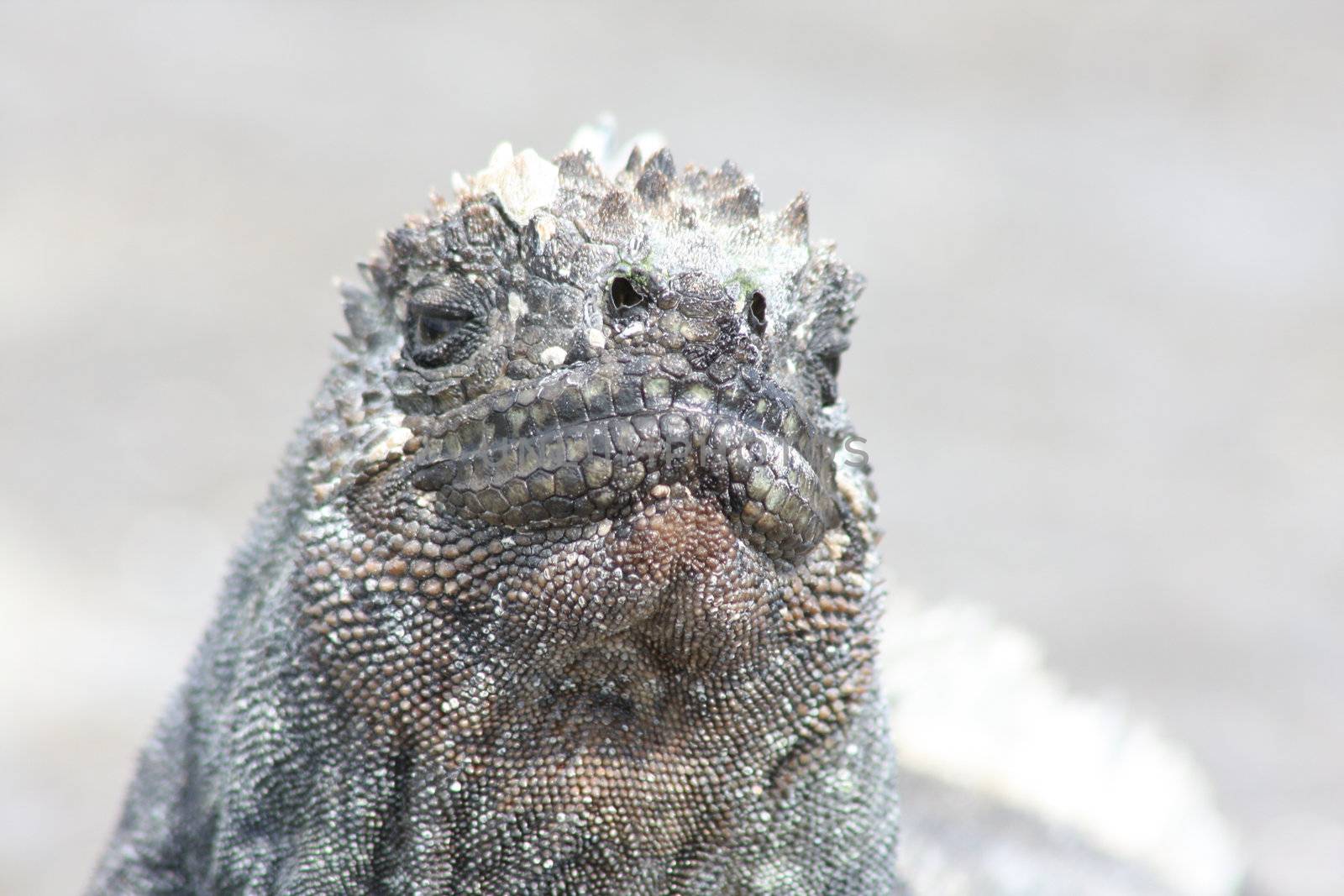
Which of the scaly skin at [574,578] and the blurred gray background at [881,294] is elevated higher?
the blurred gray background at [881,294]

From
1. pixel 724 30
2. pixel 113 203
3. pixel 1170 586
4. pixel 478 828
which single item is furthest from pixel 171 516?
pixel 724 30

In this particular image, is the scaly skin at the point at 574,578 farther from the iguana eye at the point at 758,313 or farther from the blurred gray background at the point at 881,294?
the blurred gray background at the point at 881,294

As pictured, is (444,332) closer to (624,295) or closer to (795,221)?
(624,295)

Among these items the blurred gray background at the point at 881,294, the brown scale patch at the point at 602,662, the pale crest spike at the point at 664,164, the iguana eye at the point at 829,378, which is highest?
the blurred gray background at the point at 881,294

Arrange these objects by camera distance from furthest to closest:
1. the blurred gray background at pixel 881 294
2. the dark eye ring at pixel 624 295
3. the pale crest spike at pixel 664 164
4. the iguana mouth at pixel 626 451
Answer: the blurred gray background at pixel 881 294 < the pale crest spike at pixel 664 164 < the dark eye ring at pixel 624 295 < the iguana mouth at pixel 626 451

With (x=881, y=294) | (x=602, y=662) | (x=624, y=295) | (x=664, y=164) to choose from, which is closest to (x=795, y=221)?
(x=664, y=164)

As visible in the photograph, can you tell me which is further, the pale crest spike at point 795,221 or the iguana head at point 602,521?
the pale crest spike at point 795,221

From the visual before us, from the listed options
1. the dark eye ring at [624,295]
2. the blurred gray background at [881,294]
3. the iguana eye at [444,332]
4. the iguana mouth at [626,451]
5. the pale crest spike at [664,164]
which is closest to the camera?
the iguana mouth at [626,451]

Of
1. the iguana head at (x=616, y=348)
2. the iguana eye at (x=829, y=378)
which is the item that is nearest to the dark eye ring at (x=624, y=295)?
the iguana head at (x=616, y=348)

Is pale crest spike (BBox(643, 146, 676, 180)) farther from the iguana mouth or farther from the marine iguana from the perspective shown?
the iguana mouth
